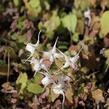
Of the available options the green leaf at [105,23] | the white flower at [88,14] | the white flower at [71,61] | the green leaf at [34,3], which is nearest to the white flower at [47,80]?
the white flower at [71,61]

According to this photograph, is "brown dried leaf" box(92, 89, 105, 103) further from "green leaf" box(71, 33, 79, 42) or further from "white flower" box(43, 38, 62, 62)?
"green leaf" box(71, 33, 79, 42)

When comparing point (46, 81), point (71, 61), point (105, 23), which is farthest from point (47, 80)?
point (105, 23)

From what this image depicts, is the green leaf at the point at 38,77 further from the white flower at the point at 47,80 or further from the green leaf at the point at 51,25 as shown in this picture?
the green leaf at the point at 51,25

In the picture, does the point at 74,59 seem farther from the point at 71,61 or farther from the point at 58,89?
the point at 58,89

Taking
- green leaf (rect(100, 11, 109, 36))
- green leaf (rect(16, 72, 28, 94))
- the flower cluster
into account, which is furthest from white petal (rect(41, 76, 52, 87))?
green leaf (rect(100, 11, 109, 36))

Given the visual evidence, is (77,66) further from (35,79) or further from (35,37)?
(35,37)

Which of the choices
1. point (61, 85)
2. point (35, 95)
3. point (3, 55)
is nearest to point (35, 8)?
point (3, 55)
